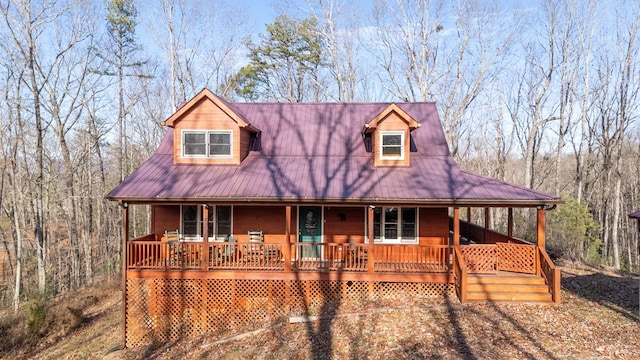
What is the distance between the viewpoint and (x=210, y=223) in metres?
12.7

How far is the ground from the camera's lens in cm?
779

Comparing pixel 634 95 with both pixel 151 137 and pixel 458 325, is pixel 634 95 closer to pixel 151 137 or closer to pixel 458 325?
pixel 458 325

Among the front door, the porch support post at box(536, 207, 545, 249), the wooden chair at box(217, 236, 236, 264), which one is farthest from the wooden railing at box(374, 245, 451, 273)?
the wooden chair at box(217, 236, 236, 264)

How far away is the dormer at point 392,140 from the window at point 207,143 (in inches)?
204

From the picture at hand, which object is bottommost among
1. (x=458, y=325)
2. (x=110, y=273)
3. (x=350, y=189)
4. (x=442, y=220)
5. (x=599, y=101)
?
(x=110, y=273)

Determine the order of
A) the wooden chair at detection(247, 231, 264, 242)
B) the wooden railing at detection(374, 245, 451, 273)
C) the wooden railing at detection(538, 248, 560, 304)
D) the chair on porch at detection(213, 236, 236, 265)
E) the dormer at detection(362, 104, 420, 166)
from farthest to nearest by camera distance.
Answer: the dormer at detection(362, 104, 420, 166)
the wooden chair at detection(247, 231, 264, 242)
the chair on porch at detection(213, 236, 236, 265)
the wooden railing at detection(374, 245, 451, 273)
the wooden railing at detection(538, 248, 560, 304)

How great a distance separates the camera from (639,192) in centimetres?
2823

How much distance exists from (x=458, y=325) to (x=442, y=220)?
4.31 meters

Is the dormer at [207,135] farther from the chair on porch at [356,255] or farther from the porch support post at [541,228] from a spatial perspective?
the porch support post at [541,228]

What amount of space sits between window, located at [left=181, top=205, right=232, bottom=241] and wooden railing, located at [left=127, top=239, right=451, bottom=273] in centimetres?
88

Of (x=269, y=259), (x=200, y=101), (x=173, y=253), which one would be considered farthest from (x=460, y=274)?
(x=200, y=101)

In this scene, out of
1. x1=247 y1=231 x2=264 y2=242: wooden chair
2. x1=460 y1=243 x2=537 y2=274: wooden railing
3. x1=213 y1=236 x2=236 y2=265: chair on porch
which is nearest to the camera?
x1=460 y1=243 x2=537 y2=274: wooden railing

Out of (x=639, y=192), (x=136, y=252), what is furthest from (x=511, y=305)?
(x=639, y=192)

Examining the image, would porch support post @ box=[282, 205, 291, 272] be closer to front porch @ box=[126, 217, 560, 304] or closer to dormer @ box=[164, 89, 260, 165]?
front porch @ box=[126, 217, 560, 304]
